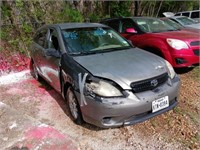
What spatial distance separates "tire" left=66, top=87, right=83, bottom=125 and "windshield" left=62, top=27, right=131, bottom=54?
0.67 metres

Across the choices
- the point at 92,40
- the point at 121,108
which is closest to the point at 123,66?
the point at 121,108

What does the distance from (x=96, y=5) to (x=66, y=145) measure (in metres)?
9.89

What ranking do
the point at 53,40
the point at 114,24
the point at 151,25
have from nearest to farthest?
the point at 53,40, the point at 151,25, the point at 114,24

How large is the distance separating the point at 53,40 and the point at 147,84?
2.05m

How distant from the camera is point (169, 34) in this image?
509cm

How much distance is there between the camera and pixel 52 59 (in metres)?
3.92

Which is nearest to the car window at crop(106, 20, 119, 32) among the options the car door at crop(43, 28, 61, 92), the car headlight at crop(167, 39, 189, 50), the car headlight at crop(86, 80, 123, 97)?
the car headlight at crop(167, 39, 189, 50)

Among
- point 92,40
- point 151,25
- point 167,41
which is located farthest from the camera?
point 151,25

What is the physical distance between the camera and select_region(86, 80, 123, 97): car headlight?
8.99ft

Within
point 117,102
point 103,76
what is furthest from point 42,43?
point 117,102

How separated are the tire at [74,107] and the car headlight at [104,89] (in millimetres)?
470

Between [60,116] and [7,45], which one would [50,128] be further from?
[7,45]

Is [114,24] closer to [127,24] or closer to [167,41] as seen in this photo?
[127,24]

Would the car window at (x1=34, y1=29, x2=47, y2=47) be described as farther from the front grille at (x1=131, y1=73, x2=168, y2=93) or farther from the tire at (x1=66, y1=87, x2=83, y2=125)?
the front grille at (x1=131, y1=73, x2=168, y2=93)
